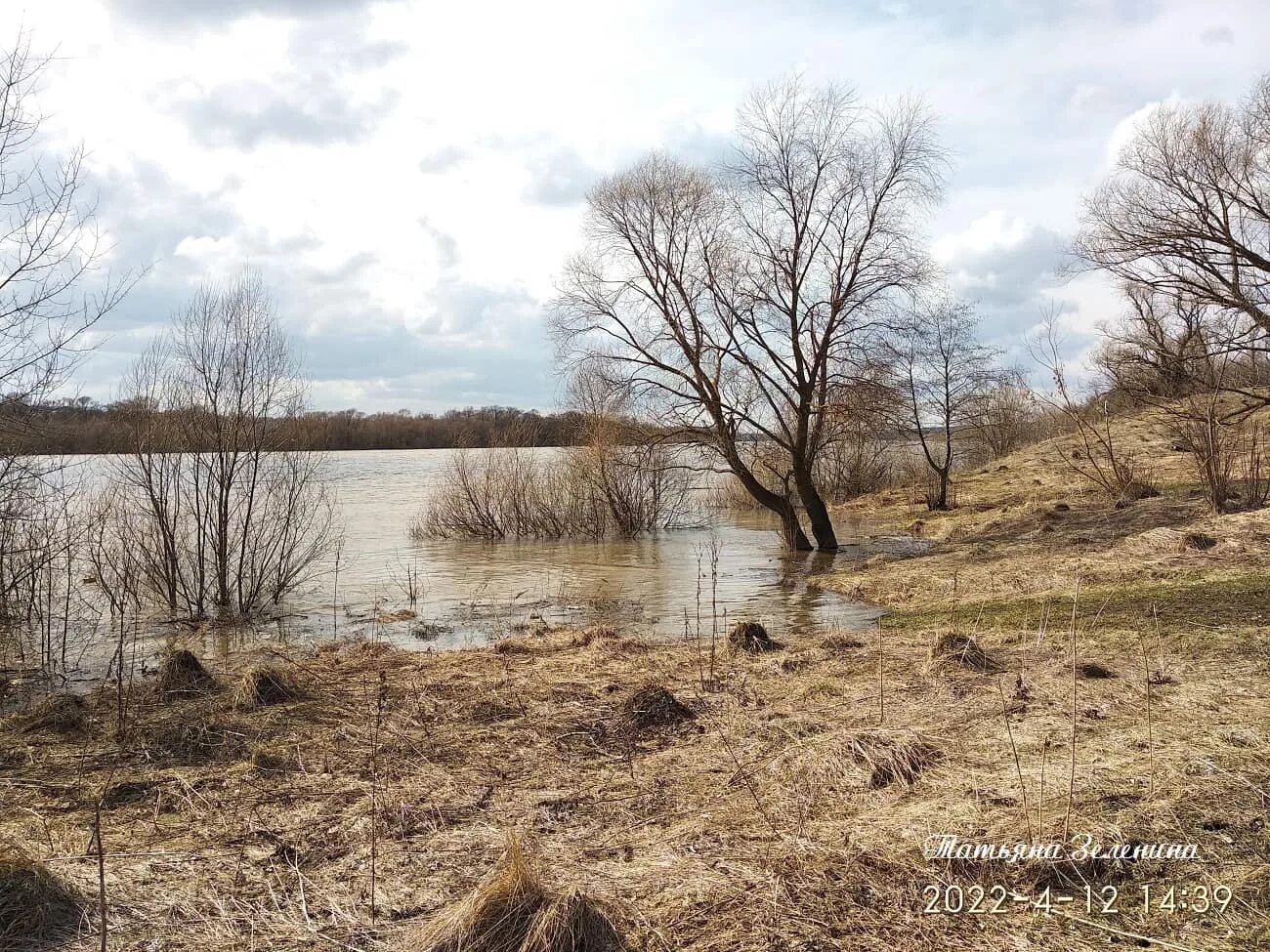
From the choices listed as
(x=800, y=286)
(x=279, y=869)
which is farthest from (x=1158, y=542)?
(x=279, y=869)

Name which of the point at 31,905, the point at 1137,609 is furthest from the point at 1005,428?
the point at 31,905

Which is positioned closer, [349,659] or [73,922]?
[73,922]

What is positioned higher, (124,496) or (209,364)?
(209,364)

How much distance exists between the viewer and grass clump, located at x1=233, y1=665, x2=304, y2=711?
7160 millimetres

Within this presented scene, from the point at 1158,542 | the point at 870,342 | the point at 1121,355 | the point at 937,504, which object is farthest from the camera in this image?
the point at 937,504

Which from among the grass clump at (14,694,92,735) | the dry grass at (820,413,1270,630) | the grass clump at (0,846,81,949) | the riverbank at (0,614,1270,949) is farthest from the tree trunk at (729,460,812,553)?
the grass clump at (0,846,81,949)

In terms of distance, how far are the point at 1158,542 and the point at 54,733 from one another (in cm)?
1395

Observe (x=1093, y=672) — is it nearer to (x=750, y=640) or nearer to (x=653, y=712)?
(x=750, y=640)

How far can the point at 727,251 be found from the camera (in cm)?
1892

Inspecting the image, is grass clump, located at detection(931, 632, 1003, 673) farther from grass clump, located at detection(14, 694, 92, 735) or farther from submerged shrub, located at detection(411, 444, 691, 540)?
submerged shrub, located at detection(411, 444, 691, 540)

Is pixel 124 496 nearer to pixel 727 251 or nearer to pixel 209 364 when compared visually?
pixel 209 364

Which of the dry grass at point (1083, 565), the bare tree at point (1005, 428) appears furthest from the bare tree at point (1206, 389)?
the bare tree at point (1005, 428)

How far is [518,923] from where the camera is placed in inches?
125

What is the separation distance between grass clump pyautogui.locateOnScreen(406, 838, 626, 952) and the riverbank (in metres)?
0.24
